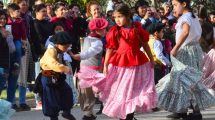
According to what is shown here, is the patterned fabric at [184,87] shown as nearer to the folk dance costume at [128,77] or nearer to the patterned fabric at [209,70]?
the folk dance costume at [128,77]

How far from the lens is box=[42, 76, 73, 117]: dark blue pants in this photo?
8930 mm

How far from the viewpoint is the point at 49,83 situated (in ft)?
29.3

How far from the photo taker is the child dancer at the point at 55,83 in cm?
884

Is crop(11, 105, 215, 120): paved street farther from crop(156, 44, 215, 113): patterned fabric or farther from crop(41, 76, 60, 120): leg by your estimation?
crop(41, 76, 60, 120): leg

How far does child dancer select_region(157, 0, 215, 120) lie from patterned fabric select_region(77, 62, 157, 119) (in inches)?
26.5

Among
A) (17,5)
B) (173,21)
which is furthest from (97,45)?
(173,21)

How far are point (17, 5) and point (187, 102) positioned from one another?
141 inches

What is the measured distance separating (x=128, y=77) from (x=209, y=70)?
2.33 m

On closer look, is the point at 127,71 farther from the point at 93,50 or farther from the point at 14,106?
the point at 14,106

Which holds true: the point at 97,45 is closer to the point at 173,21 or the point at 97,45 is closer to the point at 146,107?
the point at 146,107

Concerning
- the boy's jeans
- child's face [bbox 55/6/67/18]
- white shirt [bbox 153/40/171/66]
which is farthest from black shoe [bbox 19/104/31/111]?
white shirt [bbox 153/40/171/66]

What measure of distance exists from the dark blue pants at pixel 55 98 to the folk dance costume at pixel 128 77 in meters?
0.54

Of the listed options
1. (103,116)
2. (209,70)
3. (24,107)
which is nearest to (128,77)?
(103,116)

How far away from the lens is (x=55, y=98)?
8.93m
